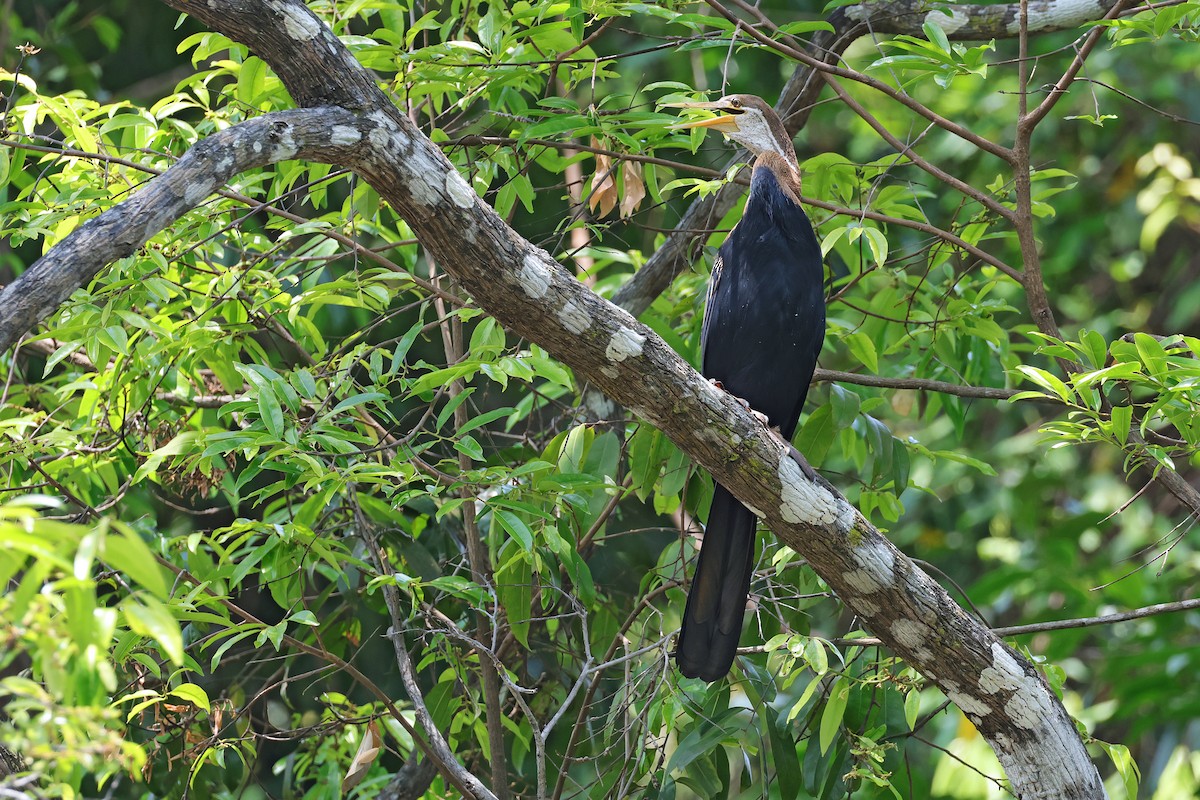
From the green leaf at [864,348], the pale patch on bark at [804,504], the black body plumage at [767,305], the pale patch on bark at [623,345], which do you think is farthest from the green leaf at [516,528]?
the green leaf at [864,348]

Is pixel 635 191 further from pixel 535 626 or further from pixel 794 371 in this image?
pixel 535 626

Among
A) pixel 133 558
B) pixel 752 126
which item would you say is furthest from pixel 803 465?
pixel 133 558

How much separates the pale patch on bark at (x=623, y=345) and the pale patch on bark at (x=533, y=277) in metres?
0.14

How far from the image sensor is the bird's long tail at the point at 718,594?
2.40m

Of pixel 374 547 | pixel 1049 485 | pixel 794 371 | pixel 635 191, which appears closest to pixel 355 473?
pixel 374 547

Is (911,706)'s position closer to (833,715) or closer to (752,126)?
(833,715)

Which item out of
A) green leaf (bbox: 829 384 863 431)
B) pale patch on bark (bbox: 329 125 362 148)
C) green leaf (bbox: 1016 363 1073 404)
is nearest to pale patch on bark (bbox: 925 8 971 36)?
green leaf (bbox: 829 384 863 431)

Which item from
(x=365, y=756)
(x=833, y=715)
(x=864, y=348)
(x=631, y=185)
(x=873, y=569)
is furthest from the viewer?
(x=864, y=348)

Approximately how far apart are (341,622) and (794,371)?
134 cm

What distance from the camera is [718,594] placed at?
95.7 inches

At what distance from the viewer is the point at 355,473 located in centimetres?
199

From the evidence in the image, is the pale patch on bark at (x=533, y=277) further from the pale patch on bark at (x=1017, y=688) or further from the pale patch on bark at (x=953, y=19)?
the pale patch on bark at (x=953, y=19)

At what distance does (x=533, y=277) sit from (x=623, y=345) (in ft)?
0.63

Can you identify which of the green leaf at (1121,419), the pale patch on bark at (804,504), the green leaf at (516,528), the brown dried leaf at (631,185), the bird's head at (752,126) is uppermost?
the brown dried leaf at (631,185)
